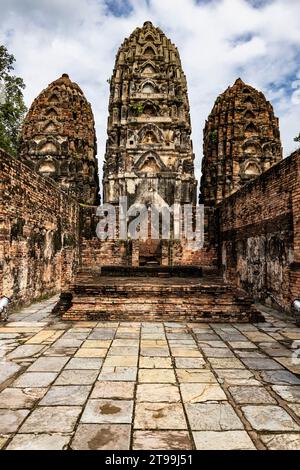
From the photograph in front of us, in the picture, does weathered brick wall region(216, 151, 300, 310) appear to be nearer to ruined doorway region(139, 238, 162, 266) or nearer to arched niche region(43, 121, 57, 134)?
ruined doorway region(139, 238, 162, 266)

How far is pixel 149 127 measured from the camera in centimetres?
2245

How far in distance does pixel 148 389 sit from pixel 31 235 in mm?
7034

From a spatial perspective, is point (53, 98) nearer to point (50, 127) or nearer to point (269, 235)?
point (50, 127)

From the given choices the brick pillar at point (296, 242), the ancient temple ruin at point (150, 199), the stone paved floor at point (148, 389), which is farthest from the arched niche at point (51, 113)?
the stone paved floor at point (148, 389)

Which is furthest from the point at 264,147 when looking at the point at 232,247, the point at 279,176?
the point at 279,176

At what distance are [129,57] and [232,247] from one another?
18147 mm

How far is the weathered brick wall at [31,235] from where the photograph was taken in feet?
26.8

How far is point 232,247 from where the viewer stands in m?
13.7

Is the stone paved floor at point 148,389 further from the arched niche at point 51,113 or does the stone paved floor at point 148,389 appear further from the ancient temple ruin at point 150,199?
the arched niche at point 51,113

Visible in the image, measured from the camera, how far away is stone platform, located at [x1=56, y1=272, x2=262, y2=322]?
25.5 feet

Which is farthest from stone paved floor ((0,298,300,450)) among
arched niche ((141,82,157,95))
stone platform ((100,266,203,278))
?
arched niche ((141,82,157,95))

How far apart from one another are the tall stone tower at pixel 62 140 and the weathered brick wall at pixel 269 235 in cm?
1400

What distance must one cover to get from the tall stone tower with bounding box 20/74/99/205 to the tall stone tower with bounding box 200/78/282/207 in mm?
9710

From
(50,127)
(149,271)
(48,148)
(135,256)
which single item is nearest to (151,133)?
(48,148)
